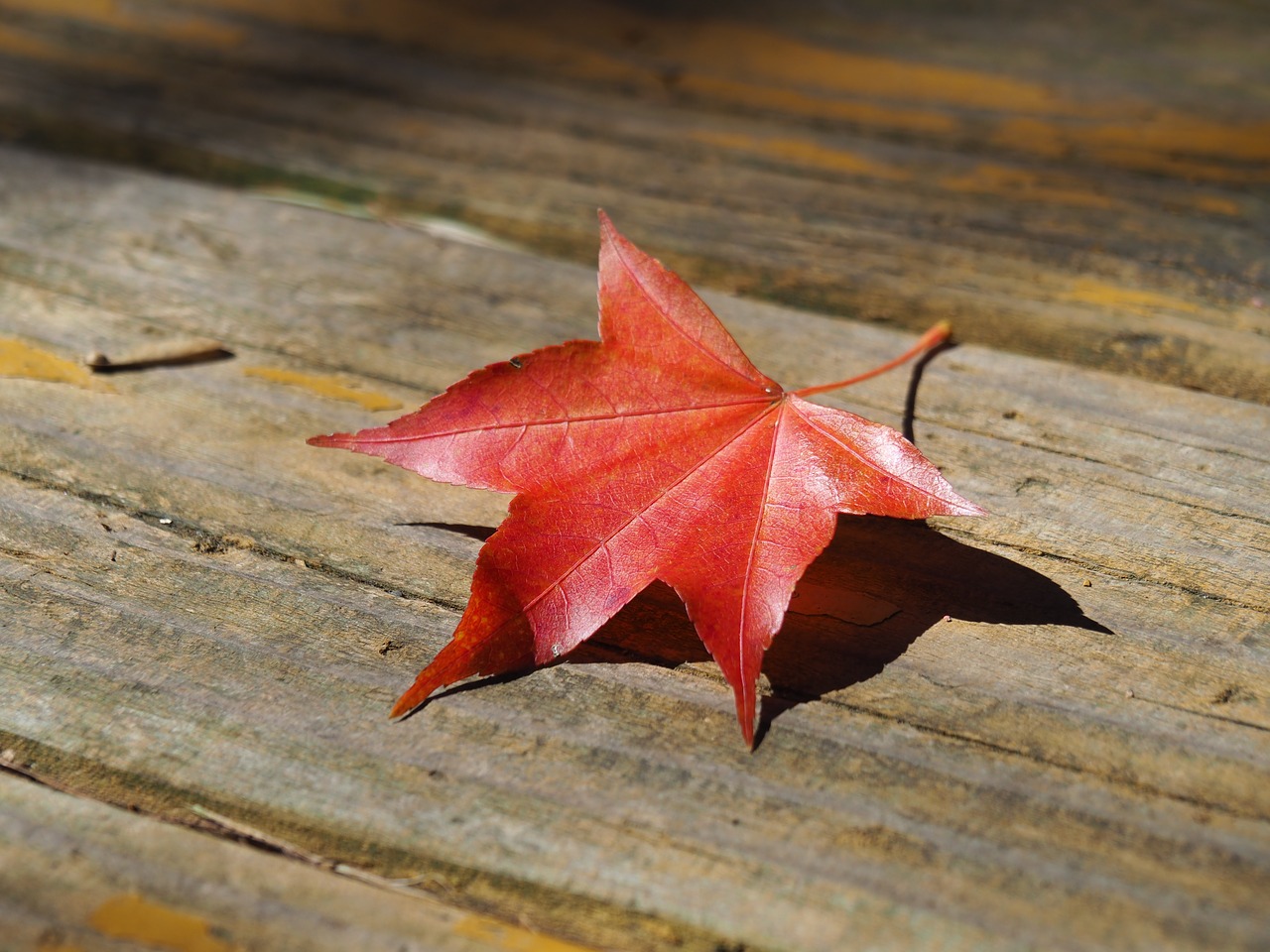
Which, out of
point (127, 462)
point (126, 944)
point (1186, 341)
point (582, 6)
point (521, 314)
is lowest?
point (126, 944)

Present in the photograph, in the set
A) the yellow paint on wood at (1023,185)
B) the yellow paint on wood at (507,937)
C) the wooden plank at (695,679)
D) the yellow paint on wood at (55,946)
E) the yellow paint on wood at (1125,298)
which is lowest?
the yellow paint on wood at (55,946)

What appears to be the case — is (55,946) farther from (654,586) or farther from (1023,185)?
(1023,185)

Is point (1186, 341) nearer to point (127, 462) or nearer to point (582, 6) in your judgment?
point (127, 462)

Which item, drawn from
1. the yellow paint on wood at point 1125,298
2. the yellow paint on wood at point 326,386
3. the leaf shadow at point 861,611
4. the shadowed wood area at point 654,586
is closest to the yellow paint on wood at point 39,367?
the shadowed wood area at point 654,586

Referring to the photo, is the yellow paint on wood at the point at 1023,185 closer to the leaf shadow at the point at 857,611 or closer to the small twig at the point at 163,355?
the leaf shadow at the point at 857,611

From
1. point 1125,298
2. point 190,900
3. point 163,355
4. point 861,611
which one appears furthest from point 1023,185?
point 190,900

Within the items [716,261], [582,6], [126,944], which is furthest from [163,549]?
[582,6]

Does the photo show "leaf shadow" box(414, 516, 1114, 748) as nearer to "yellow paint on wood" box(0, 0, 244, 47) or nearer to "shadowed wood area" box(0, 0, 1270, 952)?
"shadowed wood area" box(0, 0, 1270, 952)
